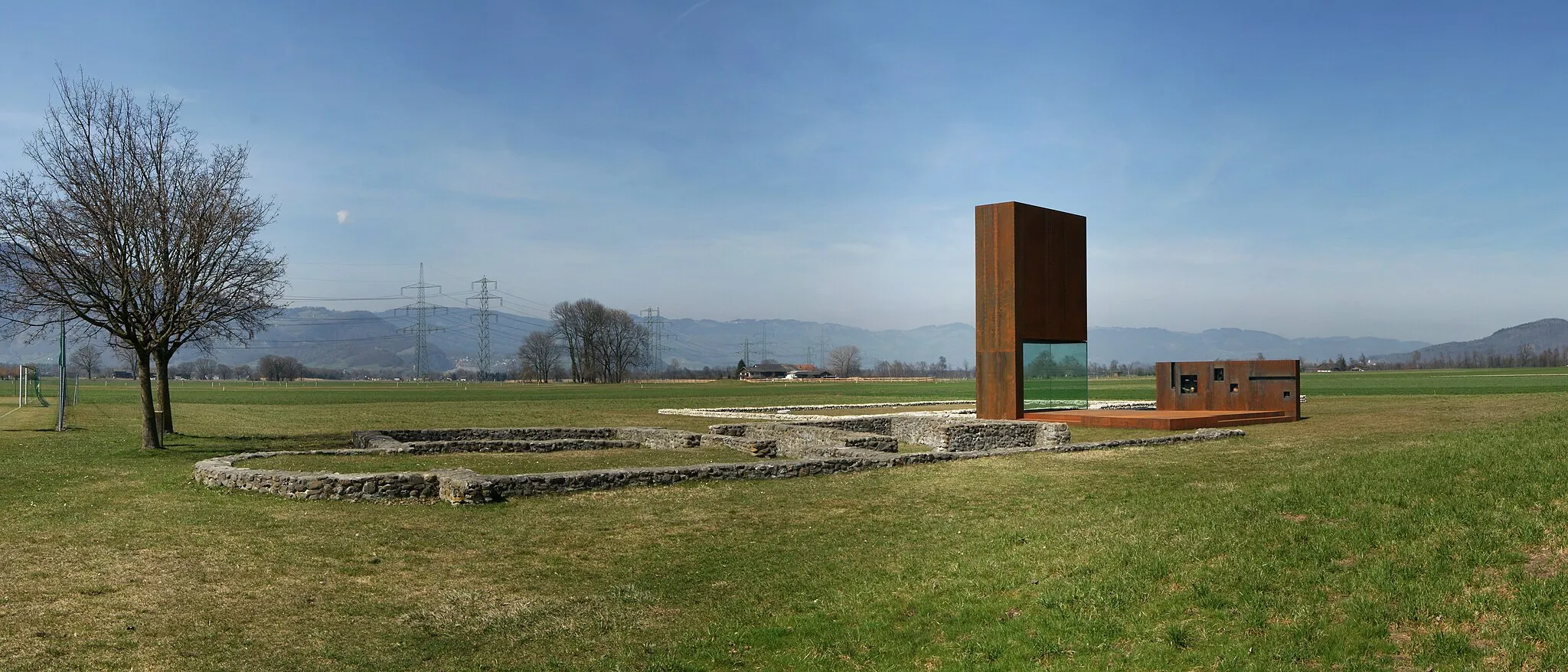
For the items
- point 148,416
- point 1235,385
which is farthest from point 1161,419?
point 148,416

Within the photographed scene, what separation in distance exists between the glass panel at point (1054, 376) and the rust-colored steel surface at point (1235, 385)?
12.6 ft

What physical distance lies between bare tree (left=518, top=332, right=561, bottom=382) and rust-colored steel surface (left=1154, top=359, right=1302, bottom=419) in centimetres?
11884

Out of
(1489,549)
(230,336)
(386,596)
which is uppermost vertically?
(230,336)

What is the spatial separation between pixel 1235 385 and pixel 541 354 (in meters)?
129

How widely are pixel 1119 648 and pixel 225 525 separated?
480 inches

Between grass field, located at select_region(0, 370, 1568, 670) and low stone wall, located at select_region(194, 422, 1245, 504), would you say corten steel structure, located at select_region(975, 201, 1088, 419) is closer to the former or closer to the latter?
low stone wall, located at select_region(194, 422, 1245, 504)

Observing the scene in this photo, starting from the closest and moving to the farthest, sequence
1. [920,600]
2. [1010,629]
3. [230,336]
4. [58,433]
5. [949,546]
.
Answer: [1010,629] < [920,600] < [949,546] < [230,336] < [58,433]

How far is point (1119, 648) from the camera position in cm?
707

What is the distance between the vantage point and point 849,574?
9984 mm

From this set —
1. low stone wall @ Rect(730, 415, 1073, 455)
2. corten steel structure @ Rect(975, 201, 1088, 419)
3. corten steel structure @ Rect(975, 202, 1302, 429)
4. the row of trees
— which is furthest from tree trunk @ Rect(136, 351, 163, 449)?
the row of trees

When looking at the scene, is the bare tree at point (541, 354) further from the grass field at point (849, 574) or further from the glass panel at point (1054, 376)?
the grass field at point (849, 574)

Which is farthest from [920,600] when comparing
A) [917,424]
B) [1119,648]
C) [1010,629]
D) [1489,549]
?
[917,424]

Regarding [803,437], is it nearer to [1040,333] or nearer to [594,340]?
[1040,333]

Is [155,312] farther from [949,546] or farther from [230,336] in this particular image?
[949,546]
